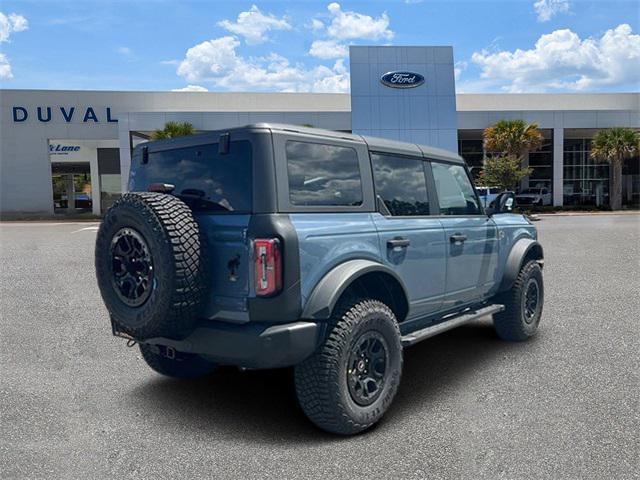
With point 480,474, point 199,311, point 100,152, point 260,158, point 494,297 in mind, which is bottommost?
point 480,474

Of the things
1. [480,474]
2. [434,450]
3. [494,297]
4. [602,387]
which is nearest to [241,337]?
[434,450]

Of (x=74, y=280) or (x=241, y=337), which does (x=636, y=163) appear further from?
(x=241, y=337)

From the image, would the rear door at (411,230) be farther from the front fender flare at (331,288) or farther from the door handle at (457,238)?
the front fender flare at (331,288)

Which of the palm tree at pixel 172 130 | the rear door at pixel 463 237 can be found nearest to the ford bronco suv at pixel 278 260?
the rear door at pixel 463 237

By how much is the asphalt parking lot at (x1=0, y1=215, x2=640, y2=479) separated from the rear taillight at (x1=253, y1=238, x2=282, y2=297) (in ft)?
3.46

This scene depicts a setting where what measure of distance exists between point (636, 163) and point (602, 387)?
46.2 m

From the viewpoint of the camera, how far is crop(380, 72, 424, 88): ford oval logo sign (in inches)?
1298

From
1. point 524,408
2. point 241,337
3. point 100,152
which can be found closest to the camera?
point 241,337

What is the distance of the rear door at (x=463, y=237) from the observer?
480 centimetres

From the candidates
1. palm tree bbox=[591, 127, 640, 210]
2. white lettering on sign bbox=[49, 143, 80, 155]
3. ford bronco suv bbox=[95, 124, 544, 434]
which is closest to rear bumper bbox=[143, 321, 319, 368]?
ford bronco suv bbox=[95, 124, 544, 434]

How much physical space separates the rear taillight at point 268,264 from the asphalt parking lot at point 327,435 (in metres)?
1.05

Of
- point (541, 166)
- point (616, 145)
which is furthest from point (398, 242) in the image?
point (541, 166)

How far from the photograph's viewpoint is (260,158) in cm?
339

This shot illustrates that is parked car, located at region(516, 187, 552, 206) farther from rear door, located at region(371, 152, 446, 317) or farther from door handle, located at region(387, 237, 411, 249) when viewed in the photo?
door handle, located at region(387, 237, 411, 249)
